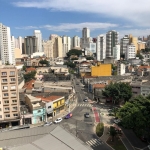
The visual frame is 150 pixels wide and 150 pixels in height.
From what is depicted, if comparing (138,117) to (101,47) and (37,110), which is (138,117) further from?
(101,47)

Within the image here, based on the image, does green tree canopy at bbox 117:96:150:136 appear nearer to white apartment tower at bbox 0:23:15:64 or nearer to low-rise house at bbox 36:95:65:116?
low-rise house at bbox 36:95:65:116

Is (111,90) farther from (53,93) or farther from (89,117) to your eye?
(53,93)

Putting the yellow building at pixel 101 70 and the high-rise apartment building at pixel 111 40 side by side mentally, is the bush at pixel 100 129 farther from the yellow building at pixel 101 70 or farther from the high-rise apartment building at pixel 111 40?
the high-rise apartment building at pixel 111 40

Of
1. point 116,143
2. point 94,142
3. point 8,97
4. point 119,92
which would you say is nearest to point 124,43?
point 119,92

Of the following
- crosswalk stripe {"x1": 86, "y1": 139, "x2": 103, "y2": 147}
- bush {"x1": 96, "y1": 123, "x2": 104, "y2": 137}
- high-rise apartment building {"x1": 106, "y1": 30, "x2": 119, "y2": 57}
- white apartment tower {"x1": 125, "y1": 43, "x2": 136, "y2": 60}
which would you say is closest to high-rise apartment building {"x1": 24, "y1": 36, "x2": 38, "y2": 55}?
high-rise apartment building {"x1": 106, "y1": 30, "x2": 119, "y2": 57}

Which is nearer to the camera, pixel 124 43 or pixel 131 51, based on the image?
pixel 131 51

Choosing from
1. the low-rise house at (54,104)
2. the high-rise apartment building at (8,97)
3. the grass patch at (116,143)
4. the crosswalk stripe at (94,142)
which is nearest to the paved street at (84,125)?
the crosswalk stripe at (94,142)
